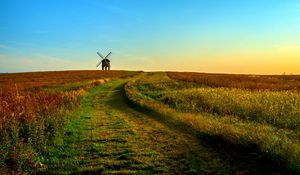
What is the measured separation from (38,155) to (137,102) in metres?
13.8

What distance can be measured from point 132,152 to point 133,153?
0.18m

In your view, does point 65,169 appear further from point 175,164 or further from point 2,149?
point 175,164

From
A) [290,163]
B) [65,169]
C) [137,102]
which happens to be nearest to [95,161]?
[65,169]

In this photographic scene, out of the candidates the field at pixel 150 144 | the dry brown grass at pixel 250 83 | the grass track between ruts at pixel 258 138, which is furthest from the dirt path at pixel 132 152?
the dry brown grass at pixel 250 83

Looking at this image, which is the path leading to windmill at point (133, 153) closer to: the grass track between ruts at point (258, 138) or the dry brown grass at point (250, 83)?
the grass track between ruts at point (258, 138)

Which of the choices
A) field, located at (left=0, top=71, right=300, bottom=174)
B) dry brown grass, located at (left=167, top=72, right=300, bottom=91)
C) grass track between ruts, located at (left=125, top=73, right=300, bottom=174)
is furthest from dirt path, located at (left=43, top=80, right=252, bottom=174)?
dry brown grass, located at (left=167, top=72, right=300, bottom=91)

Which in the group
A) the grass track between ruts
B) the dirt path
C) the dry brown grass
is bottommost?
the dirt path

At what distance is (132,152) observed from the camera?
9766 mm

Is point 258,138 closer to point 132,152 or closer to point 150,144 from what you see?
point 150,144

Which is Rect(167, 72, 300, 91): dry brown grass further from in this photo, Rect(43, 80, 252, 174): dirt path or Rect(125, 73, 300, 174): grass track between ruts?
Rect(43, 80, 252, 174): dirt path

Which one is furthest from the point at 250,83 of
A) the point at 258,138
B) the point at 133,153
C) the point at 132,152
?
the point at 133,153

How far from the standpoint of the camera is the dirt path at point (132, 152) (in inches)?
322

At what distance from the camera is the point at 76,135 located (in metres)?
12.5

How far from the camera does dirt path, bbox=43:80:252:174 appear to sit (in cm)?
818
